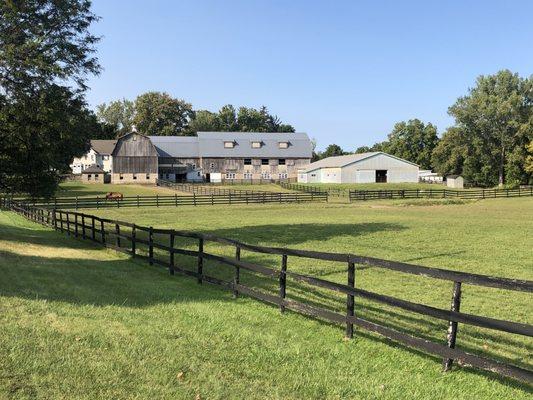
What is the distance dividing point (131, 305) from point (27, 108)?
1289cm

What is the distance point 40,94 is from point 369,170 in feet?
247

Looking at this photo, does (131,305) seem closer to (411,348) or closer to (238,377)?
(238,377)

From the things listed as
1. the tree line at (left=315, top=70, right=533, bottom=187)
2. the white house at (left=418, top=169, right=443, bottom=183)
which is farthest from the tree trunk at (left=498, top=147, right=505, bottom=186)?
the white house at (left=418, top=169, right=443, bottom=183)

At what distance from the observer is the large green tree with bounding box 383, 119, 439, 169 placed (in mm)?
128125

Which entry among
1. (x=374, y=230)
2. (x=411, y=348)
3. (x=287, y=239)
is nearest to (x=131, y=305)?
(x=411, y=348)

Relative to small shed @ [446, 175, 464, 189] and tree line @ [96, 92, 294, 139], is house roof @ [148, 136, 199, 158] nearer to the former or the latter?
tree line @ [96, 92, 294, 139]

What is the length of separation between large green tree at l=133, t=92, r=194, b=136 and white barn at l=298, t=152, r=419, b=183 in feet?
175

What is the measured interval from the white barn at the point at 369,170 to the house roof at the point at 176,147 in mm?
24819

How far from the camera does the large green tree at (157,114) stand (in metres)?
130

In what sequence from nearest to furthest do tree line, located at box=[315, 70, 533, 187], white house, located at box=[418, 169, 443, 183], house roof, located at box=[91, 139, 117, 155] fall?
tree line, located at box=[315, 70, 533, 187] → house roof, located at box=[91, 139, 117, 155] → white house, located at box=[418, 169, 443, 183]

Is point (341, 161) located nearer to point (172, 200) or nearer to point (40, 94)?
point (172, 200)

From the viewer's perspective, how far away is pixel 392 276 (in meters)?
12.1

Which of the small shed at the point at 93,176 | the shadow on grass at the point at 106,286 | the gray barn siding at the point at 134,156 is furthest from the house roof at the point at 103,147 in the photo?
the shadow on grass at the point at 106,286

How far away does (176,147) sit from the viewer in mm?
98125
